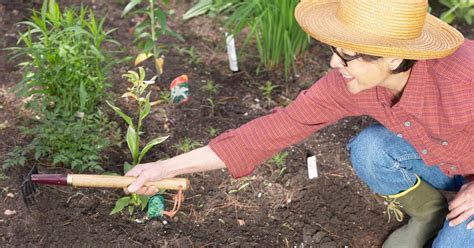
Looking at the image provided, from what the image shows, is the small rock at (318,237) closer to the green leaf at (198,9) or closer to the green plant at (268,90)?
the green plant at (268,90)

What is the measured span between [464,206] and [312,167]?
797mm

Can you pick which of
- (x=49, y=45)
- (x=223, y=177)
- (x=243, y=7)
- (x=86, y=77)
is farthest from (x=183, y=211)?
(x=243, y=7)

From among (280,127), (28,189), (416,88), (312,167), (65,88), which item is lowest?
(312,167)

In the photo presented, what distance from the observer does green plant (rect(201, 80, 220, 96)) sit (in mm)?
3092

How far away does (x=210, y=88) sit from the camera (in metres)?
A: 3.09

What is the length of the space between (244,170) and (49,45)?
92 cm

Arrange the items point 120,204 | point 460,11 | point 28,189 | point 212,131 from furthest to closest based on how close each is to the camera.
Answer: point 460,11 → point 212,131 → point 120,204 → point 28,189

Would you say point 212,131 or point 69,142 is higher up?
point 69,142

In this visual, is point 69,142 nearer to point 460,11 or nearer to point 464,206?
point 464,206

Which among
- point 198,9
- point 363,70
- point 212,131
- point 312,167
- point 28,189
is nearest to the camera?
point 363,70

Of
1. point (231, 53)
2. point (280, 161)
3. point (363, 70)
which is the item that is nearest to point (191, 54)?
point (231, 53)

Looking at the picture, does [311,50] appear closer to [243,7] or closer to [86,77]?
[243,7]

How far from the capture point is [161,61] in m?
3.03

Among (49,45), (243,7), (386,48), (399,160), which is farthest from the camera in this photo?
(243,7)
